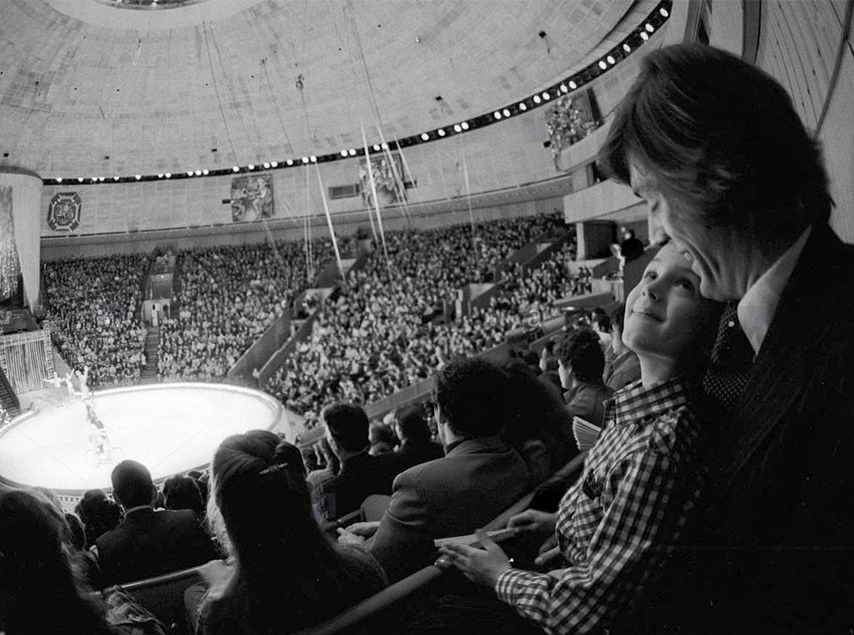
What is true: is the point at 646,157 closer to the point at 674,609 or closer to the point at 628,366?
the point at 674,609

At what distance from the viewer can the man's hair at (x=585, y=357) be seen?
11.0ft

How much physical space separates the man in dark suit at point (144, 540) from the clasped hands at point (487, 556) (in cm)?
200

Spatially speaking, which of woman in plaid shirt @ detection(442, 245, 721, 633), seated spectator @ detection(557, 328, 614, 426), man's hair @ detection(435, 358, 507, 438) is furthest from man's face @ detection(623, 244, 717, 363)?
seated spectator @ detection(557, 328, 614, 426)

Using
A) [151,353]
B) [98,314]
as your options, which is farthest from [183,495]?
[98,314]

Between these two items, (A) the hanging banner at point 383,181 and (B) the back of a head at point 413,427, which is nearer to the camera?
(B) the back of a head at point 413,427

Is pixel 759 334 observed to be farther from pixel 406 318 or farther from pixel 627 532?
pixel 406 318

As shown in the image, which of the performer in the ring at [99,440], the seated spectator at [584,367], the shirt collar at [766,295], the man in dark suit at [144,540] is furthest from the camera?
the performer in the ring at [99,440]

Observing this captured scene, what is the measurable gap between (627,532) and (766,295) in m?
0.50

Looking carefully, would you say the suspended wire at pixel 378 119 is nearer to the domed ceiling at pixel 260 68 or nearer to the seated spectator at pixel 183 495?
the domed ceiling at pixel 260 68

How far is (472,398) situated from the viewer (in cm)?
201

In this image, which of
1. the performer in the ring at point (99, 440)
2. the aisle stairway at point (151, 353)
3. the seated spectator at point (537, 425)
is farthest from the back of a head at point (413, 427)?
the aisle stairway at point (151, 353)

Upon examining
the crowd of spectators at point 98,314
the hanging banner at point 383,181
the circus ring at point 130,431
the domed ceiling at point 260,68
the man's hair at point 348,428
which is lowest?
the circus ring at point 130,431

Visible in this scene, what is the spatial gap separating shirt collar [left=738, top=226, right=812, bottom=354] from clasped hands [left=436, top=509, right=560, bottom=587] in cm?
70

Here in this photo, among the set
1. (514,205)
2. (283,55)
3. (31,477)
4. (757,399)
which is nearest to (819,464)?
(757,399)
